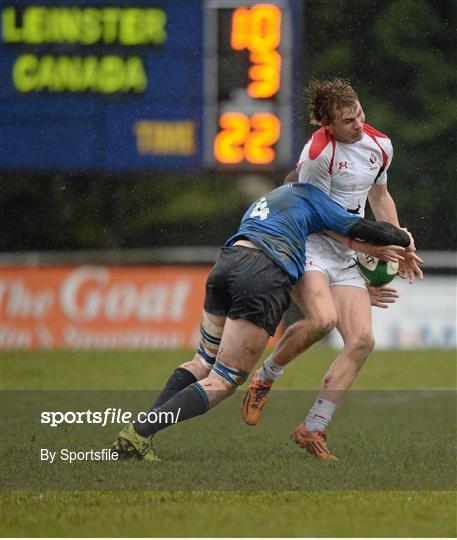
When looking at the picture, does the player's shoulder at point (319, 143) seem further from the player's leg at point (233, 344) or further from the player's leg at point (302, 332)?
the player's leg at point (233, 344)

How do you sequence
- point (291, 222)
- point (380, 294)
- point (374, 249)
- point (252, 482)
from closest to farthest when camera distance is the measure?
point (252, 482) → point (291, 222) → point (374, 249) → point (380, 294)

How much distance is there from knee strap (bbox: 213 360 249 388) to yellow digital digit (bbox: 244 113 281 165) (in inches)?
287

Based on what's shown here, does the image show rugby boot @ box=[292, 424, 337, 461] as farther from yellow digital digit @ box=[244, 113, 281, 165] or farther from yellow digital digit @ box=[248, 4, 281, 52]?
yellow digital digit @ box=[248, 4, 281, 52]

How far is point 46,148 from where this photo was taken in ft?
46.2

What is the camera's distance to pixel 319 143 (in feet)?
22.7

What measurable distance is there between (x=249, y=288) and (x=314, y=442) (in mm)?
865

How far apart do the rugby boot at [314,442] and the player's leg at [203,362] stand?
55 cm

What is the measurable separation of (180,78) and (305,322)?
7275mm

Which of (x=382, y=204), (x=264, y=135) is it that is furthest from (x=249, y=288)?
(x=264, y=135)

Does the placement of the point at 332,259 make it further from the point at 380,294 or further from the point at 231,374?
the point at 231,374

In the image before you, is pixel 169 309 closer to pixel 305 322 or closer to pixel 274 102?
pixel 274 102

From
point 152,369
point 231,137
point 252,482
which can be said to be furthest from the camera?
point 231,137

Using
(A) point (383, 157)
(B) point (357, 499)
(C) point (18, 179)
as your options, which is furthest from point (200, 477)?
(C) point (18, 179)

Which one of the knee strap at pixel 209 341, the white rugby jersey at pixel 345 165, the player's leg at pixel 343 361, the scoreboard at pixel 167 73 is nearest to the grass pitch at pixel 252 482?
the player's leg at pixel 343 361
